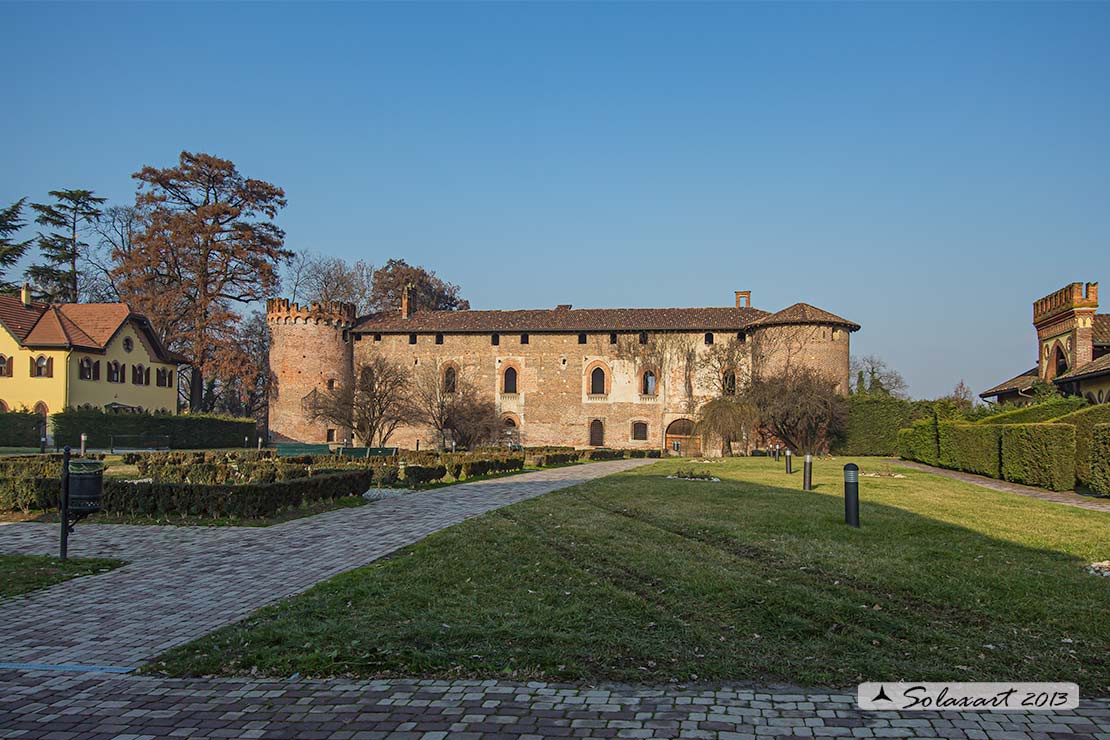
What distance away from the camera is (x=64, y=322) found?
39.1 m

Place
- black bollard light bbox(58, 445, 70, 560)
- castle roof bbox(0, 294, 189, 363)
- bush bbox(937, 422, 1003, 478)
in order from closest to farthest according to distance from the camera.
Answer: black bollard light bbox(58, 445, 70, 560)
bush bbox(937, 422, 1003, 478)
castle roof bbox(0, 294, 189, 363)

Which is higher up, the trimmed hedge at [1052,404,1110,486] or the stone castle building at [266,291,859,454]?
the stone castle building at [266,291,859,454]

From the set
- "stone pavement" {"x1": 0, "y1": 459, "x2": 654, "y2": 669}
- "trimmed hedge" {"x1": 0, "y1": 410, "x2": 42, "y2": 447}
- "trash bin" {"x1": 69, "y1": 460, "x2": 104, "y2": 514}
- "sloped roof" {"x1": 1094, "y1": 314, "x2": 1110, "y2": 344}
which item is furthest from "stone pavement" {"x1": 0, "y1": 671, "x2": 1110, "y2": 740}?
"trimmed hedge" {"x1": 0, "y1": 410, "x2": 42, "y2": 447}

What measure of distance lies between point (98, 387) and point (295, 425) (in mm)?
10448

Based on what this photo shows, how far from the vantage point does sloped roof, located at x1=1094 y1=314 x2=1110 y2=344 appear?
32.5 meters

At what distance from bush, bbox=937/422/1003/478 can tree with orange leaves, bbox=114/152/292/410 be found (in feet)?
110

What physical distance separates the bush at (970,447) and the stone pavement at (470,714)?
19.3 metres

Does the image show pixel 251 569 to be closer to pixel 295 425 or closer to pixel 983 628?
pixel 983 628

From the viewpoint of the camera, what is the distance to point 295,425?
4650 centimetres

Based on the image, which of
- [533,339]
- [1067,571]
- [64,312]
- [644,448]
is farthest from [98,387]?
[1067,571]

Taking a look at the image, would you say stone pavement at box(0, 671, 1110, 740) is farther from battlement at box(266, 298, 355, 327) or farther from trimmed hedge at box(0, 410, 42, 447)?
battlement at box(266, 298, 355, 327)

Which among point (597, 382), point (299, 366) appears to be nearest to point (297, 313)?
point (299, 366)

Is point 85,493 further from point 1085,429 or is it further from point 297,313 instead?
point 297,313

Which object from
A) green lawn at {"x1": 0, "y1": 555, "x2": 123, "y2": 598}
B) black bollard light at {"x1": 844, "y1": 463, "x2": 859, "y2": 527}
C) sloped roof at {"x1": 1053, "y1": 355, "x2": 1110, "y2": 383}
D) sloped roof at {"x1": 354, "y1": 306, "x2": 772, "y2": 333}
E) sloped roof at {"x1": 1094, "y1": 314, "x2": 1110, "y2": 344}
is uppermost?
sloped roof at {"x1": 354, "y1": 306, "x2": 772, "y2": 333}
